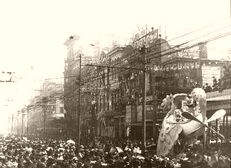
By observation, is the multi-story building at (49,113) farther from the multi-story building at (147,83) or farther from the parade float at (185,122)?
the parade float at (185,122)

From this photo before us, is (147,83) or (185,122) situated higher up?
(147,83)

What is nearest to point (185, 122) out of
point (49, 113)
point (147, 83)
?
point (147, 83)

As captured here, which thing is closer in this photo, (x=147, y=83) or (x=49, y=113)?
(x=147, y=83)

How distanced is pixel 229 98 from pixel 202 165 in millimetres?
8634

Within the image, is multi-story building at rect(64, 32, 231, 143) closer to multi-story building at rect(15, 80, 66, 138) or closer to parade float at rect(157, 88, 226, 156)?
parade float at rect(157, 88, 226, 156)

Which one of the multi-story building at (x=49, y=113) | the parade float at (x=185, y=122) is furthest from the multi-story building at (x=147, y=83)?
the multi-story building at (x=49, y=113)

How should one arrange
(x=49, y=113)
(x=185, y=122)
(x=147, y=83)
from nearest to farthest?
(x=185, y=122) → (x=147, y=83) → (x=49, y=113)

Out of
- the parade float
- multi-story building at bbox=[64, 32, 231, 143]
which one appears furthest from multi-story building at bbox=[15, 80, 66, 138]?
the parade float

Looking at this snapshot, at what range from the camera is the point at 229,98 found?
2372 cm

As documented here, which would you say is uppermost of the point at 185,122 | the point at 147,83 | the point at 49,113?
the point at 147,83

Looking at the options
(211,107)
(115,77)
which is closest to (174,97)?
(211,107)

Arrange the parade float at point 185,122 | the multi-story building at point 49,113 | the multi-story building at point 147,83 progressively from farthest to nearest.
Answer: the multi-story building at point 49,113 → the multi-story building at point 147,83 → the parade float at point 185,122

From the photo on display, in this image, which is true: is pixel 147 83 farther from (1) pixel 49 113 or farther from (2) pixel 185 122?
(1) pixel 49 113

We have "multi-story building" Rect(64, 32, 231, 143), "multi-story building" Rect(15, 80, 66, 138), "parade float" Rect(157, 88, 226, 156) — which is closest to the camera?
"parade float" Rect(157, 88, 226, 156)
